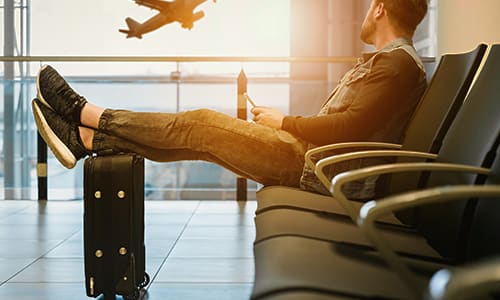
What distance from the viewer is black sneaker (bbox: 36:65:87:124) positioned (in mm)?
2516

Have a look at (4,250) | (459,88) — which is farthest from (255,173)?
(4,250)

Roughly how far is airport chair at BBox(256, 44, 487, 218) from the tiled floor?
49 centimetres

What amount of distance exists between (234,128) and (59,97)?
642 millimetres

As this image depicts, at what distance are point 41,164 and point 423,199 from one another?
171 inches

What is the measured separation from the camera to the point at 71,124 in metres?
2.50

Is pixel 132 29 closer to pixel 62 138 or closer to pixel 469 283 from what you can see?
pixel 62 138

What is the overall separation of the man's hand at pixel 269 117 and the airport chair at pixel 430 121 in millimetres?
240

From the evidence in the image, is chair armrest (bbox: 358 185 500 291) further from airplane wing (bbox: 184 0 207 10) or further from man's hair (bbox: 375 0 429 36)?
airplane wing (bbox: 184 0 207 10)

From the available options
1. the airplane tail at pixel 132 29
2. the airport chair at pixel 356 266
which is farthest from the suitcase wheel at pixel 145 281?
the airplane tail at pixel 132 29

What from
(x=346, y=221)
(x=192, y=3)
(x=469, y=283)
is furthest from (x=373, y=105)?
(x=192, y=3)

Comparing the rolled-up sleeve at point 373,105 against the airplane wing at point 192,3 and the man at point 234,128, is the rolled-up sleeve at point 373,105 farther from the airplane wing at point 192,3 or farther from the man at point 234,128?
the airplane wing at point 192,3

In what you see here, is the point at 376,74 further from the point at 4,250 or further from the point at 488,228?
the point at 4,250

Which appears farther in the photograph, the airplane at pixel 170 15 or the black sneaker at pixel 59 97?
the airplane at pixel 170 15

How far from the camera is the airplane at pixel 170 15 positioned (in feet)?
22.7
